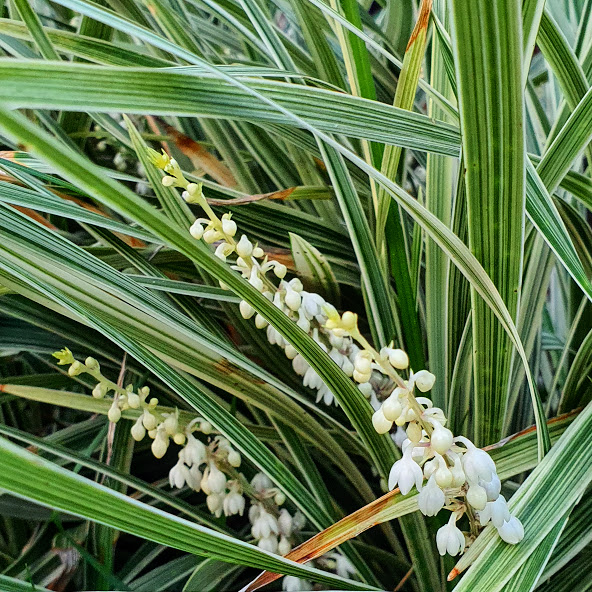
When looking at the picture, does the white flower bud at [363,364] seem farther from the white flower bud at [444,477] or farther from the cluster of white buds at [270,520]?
the cluster of white buds at [270,520]

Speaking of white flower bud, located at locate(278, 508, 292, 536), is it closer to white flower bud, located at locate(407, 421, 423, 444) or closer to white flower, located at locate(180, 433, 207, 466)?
white flower, located at locate(180, 433, 207, 466)

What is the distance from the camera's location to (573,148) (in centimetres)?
43

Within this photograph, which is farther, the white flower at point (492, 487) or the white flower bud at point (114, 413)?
the white flower bud at point (114, 413)

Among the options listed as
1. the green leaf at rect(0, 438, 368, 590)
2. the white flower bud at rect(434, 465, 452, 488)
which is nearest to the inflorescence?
the white flower bud at rect(434, 465, 452, 488)

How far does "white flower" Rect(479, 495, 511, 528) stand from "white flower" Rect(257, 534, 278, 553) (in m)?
0.27

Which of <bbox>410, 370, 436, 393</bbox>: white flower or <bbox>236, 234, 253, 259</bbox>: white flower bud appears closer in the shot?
<bbox>410, 370, 436, 393</bbox>: white flower

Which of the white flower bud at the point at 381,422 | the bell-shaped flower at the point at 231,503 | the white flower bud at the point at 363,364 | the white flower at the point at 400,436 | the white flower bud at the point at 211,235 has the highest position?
the white flower bud at the point at 211,235

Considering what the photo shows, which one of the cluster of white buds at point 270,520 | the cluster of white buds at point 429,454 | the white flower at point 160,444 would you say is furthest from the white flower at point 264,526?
the cluster of white buds at point 429,454

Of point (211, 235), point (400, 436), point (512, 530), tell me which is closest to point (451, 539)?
point (512, 530)

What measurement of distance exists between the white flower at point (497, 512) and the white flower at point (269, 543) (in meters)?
0.27

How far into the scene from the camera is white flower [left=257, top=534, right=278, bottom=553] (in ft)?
1.75

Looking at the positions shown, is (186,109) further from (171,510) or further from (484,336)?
(171,510)

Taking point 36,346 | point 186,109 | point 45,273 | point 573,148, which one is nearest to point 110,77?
point 186,109

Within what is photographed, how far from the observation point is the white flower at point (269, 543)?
1.75 ft
